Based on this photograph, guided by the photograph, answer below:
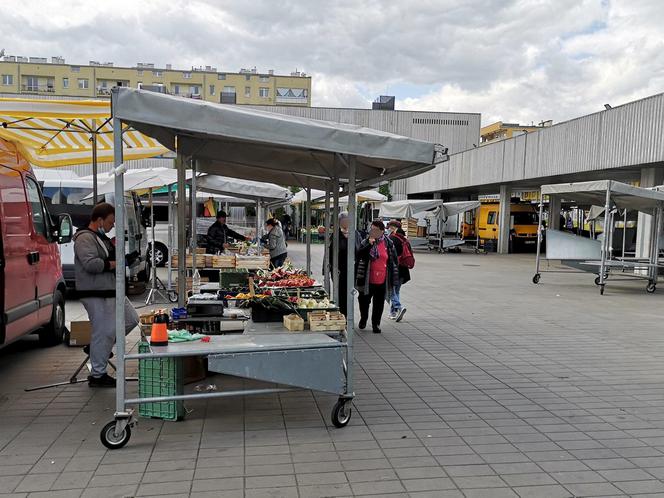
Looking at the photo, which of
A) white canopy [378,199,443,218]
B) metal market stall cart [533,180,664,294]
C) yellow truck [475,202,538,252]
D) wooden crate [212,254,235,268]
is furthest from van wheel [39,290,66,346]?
yellow truck [475,202,538,252]

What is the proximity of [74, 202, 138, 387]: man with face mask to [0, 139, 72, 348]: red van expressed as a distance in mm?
711

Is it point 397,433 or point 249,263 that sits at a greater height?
point 249,263

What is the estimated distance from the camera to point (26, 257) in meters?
6.02

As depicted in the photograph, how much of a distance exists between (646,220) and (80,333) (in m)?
17.3

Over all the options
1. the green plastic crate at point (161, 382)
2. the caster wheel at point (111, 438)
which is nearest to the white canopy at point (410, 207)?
the green plastic crate at point (161, 382)

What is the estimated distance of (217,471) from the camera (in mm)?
3816

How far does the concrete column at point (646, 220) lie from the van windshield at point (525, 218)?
1114cm

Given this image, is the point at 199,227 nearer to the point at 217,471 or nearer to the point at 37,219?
the point at 37,219

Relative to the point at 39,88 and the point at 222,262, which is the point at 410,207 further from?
the point at 39,88

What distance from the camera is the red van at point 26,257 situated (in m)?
5.43

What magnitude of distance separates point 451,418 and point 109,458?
2809mm

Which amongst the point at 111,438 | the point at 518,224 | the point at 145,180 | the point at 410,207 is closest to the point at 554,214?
the point at 518,224

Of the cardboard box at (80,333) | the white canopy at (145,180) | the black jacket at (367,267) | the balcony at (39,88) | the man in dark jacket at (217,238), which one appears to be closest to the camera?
the cardboard box at (80,333)

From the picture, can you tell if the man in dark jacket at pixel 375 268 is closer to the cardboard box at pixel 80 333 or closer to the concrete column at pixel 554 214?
the cardboard box at pixel 80 333
